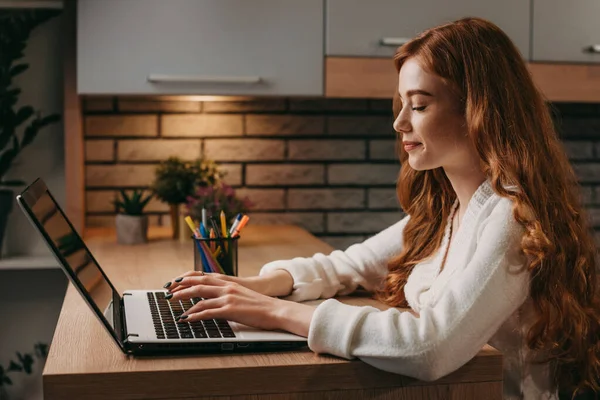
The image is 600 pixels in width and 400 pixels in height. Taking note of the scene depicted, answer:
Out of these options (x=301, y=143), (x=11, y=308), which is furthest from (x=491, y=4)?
(x=11, y=308)

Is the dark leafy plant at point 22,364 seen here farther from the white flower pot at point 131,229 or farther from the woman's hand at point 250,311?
the woman's hand at point 250,311

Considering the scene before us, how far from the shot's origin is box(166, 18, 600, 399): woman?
3.97 feet

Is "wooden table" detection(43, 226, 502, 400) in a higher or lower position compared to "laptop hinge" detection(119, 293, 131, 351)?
lower

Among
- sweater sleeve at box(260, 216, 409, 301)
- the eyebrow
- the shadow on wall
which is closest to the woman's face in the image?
the eyebrow

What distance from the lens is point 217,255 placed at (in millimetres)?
1703

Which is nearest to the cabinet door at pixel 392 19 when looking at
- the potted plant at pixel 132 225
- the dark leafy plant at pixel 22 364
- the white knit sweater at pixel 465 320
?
the potted plant at pixel 132 225

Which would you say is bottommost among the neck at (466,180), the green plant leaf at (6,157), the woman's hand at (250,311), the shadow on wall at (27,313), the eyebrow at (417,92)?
the shadow on wall at (27,313)

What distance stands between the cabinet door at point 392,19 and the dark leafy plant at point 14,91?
883 millimetres

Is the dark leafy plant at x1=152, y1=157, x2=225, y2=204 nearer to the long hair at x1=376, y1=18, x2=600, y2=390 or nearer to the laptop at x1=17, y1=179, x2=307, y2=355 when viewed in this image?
the laptop at x1=17, y1=179, x2=307, y2=355

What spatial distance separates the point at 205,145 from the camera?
279 cm

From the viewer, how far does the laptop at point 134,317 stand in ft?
3.91

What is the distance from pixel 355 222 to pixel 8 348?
1243 mm

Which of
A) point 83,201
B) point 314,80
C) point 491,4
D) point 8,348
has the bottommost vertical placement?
point 8,348

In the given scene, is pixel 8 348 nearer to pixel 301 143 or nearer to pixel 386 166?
pixel 301 143
